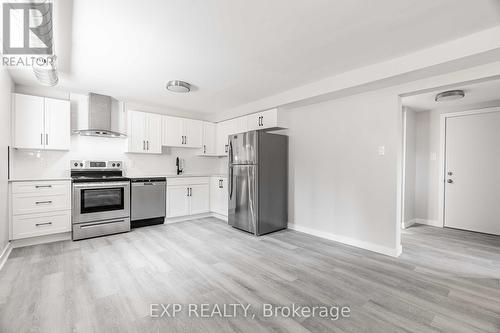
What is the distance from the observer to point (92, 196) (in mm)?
3730

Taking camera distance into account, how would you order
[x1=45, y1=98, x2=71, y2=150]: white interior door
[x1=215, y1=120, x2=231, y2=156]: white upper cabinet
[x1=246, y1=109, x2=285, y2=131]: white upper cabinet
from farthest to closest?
[x1=215, y1=120, x2=231, y2=156]: white upper cabinet → [x1=246, y1=109, x2=285, y2=131]: white upper cabinet → [x1=45, y1=98, x2=71, y2=150]: white interior door

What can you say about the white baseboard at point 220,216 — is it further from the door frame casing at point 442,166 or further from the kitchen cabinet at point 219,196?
the door frame casing at point 442,166

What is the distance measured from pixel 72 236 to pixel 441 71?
17.9ft

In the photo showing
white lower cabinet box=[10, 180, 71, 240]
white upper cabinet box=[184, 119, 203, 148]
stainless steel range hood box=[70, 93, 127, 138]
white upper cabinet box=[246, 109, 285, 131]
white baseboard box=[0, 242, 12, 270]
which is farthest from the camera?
white upper cabinet box=[184, 119, 203, 148]

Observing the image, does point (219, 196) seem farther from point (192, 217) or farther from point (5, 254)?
point (5, 254)

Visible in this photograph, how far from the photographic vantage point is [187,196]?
4840 millimetres

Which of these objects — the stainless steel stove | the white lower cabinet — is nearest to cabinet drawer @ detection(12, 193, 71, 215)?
the white lower cabinet

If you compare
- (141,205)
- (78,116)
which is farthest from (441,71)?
(78,116)

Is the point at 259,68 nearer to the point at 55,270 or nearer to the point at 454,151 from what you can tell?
the point at 55,270

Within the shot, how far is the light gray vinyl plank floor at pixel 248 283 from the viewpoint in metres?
1.70

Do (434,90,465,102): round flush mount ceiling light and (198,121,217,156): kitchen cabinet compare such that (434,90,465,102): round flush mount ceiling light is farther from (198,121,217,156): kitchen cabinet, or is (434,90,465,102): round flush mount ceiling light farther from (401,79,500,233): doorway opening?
(198,121,217,156): kitchen cabinet

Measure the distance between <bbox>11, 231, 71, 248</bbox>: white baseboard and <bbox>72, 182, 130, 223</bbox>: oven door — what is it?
14.5 inches

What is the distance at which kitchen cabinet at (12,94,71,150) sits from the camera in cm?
335

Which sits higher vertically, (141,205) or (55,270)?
(141,205)
